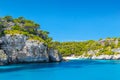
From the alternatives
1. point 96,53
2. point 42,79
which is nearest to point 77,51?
point 96,53

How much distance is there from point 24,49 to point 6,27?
9495 mm

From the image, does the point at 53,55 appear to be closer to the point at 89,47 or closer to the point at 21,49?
the point at 21,49

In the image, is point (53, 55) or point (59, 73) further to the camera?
point (53, 55)

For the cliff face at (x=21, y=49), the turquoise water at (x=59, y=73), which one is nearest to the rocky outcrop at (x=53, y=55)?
the cliff face at (x=21, y=49)

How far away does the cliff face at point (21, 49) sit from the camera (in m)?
64.3

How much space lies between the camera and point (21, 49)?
67500 millimetres

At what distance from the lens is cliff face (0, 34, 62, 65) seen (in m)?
64.3

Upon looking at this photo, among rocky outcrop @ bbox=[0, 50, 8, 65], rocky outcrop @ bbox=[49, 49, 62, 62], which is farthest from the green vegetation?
rocky outcrop @ bbox=[0, 50, 8, 65]

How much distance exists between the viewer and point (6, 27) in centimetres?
7225

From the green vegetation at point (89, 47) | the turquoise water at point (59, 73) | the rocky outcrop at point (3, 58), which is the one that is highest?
the green vegetation at point (89, 47)

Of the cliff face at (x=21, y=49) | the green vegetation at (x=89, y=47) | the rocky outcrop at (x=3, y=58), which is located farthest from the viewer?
the green vegetation at (x=89, y=47)

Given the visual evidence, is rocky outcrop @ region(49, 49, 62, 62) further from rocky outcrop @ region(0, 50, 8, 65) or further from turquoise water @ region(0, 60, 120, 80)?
turquoise water @ region(0, 60, 120, 80)

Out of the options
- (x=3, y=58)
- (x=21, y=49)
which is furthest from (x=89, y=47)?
(x=3, y=58)

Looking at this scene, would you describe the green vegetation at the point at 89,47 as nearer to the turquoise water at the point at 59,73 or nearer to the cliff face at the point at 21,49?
the cliff face at the point at 21,49
